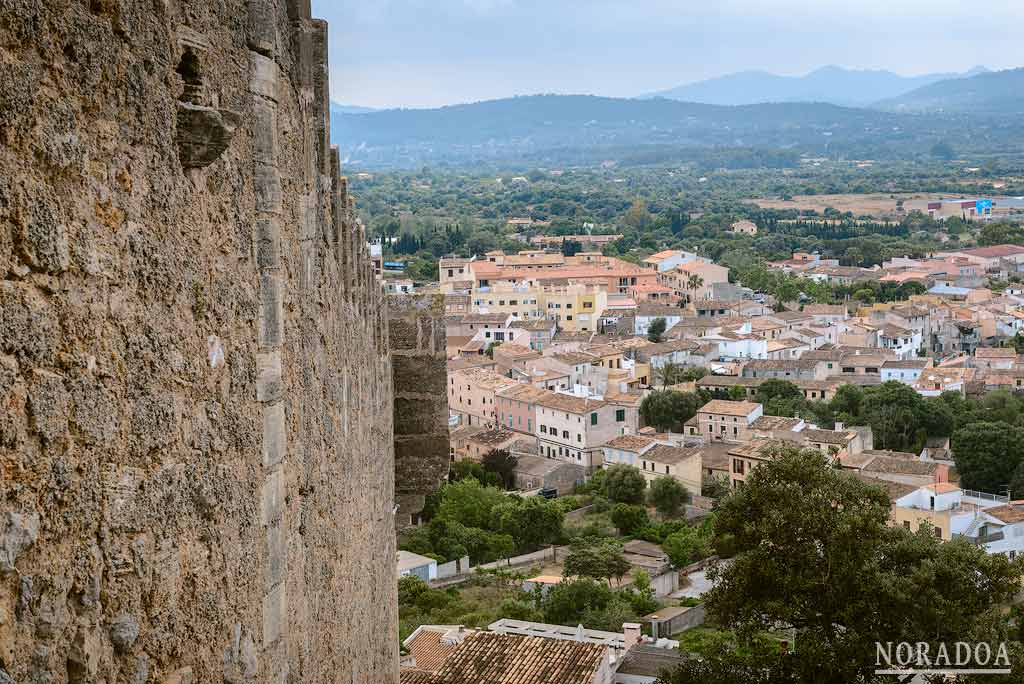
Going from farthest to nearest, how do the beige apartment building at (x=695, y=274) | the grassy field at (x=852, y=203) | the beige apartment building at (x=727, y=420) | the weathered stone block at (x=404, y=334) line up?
the grassy field at (x=852, y=203)
the beige apartment building at (x=695, y=274)
the beige apartment building at (x=727, y=420)
the weathered stone block at (x=404, y=334)

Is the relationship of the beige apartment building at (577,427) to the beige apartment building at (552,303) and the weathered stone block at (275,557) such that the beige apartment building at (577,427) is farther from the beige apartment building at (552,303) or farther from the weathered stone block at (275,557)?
the weathered stone block at (275,557)

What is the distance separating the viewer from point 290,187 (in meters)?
3.40

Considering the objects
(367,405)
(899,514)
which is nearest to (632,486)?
(899,514)

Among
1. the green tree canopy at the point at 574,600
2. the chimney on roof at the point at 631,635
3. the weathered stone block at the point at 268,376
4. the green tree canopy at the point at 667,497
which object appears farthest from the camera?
the green tree canopy at the point at 667,497

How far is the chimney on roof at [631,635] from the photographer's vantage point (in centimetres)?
2023

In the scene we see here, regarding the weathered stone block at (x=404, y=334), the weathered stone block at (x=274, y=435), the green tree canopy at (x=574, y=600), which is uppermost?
the weathered stone block at (x=274, y=435)

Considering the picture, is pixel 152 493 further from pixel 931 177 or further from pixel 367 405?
pixel 931 177

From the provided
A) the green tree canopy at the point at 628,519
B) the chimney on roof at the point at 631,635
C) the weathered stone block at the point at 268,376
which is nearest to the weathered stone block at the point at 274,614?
the weathered stone block at the point at 268,376

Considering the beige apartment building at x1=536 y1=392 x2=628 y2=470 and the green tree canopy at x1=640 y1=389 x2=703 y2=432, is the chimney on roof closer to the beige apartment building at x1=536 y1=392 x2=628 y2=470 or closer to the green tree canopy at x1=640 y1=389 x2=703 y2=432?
the beige apartment building at x1=536 y1=392 x2=628 y2=470

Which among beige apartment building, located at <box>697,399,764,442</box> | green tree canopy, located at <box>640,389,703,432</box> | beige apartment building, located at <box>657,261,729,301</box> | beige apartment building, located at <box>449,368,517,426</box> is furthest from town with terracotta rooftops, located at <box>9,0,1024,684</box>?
beige apartment building, located at <box>657,261,729,301</box>

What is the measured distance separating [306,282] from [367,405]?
1957 mm

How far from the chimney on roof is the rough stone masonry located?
17113mm

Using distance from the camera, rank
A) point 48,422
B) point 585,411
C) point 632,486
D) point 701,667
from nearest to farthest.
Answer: point 48,422 → point 701,667 → point 632,486 → point 585,411

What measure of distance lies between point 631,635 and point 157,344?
753 inches
